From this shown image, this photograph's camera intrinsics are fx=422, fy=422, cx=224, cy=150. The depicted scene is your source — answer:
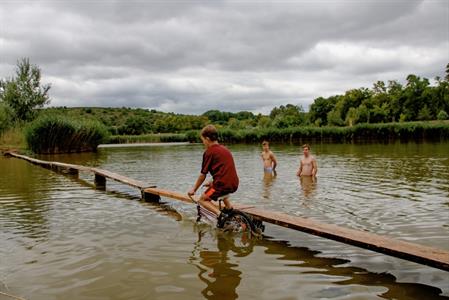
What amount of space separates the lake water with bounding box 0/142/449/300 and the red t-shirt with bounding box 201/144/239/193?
0.91 m

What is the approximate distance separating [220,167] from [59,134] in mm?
32544

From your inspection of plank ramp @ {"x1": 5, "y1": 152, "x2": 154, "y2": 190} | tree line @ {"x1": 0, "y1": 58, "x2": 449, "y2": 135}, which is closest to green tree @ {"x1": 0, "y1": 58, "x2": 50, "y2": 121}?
tree line @ {"x1": 0, "y1": 58, "x2": 449, "y2": 135}

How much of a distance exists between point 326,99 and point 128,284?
106m

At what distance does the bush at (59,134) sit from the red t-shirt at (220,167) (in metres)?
31.5

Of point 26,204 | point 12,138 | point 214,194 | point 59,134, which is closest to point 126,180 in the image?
point 26,204

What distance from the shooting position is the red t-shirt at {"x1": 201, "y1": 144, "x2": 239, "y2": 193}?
7.02 metres

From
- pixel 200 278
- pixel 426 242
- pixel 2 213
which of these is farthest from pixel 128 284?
pixel 2 213

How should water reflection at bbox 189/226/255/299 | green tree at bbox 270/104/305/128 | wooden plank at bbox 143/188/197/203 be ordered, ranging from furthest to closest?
green tree at bbox 270/104/305/128
wooden plank at bbox 143/188/197/203
water reflection at bbox 189/226/255/299

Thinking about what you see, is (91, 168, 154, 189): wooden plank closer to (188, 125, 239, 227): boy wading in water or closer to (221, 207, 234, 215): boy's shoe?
(221, 207, 234, 215): boy's shoe

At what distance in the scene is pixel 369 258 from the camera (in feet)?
19.8

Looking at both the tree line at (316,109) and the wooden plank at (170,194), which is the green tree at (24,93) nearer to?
the tree line at (316,109)

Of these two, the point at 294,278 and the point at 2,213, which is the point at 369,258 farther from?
the point at 2,213

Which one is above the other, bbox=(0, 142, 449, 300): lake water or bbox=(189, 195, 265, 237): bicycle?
bbox=(189, 195, 265, 237): bicycle

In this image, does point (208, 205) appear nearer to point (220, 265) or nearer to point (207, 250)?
point (207, 250)
